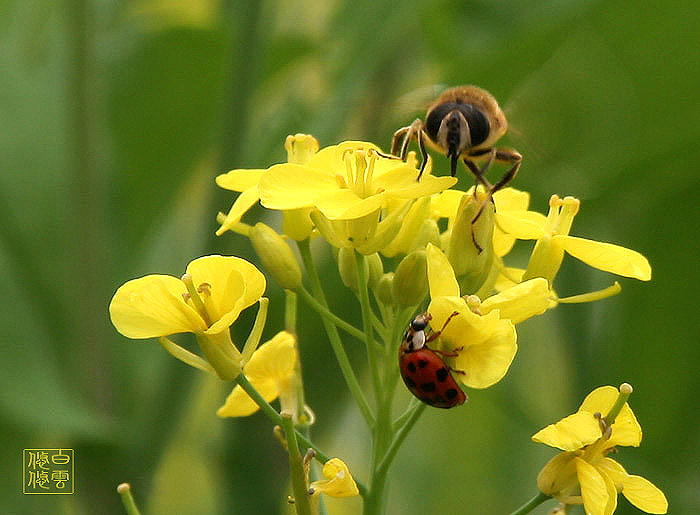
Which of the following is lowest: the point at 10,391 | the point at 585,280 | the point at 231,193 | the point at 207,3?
the point at 10,391

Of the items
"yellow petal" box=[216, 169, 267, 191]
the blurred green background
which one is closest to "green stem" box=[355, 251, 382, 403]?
"yellow petal" box=[216, 169, 267, 191]

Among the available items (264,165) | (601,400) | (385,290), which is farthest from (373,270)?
(264,165)

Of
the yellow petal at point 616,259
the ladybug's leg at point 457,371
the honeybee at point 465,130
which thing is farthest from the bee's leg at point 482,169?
the ladybug's leg at point 457,371

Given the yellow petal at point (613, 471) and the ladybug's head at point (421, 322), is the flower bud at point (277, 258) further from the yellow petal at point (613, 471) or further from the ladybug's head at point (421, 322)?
the yellow petal at point (613, 471)

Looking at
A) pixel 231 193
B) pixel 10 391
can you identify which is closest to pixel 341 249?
pixel 231 193

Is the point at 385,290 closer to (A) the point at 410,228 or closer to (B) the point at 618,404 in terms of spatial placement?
(A) the point at 410,228

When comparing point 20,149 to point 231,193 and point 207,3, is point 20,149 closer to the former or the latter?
point 231,193

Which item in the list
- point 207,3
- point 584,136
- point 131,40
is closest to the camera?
point 584,136

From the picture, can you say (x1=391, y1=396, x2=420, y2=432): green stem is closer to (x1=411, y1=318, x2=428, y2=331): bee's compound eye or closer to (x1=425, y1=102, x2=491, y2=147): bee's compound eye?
(x1=411, y1=318, x2=428, y2=331): bee's compound eye
